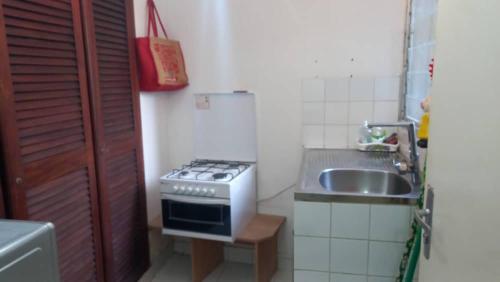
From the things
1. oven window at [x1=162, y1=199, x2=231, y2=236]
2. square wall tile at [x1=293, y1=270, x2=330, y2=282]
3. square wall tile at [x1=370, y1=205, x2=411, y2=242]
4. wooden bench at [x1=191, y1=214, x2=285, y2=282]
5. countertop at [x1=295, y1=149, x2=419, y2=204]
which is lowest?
wooden bench at [x1=191, y1=214, x2=285, y2=282]

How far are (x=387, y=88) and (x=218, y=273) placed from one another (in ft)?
5.53

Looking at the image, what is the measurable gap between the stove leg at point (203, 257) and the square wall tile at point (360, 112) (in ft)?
4.17

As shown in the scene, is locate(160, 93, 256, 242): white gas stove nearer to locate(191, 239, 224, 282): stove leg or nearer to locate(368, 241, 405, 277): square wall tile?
locate(191, 239, 224, 282): stove leg

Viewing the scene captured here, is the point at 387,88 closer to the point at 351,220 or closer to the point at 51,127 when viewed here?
the point at 351,220

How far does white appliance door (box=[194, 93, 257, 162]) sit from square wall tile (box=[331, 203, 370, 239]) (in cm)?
105

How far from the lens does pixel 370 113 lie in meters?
2.23

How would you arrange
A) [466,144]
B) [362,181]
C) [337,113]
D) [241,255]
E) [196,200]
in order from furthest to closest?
[241,255], [337,113], [196,200], [362,181], [466,144]

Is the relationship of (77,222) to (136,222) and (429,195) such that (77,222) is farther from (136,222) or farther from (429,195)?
(429,195)

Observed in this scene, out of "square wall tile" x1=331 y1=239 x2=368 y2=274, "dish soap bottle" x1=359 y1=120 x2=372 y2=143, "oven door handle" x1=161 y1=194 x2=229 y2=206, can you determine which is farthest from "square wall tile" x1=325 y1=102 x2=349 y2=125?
"square wall tile" x1=331 y1=239 x2=368 y2=274

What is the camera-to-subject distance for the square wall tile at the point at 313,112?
2.29 m

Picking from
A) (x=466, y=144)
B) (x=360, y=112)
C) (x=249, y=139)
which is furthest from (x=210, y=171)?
(x=466, y=144)

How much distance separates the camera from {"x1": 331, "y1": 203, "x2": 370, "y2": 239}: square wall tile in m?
1.46

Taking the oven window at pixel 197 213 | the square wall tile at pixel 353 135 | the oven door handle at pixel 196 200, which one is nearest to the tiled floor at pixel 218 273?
the oven window at pixel 197 213

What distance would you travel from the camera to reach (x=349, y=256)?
1.50 m
